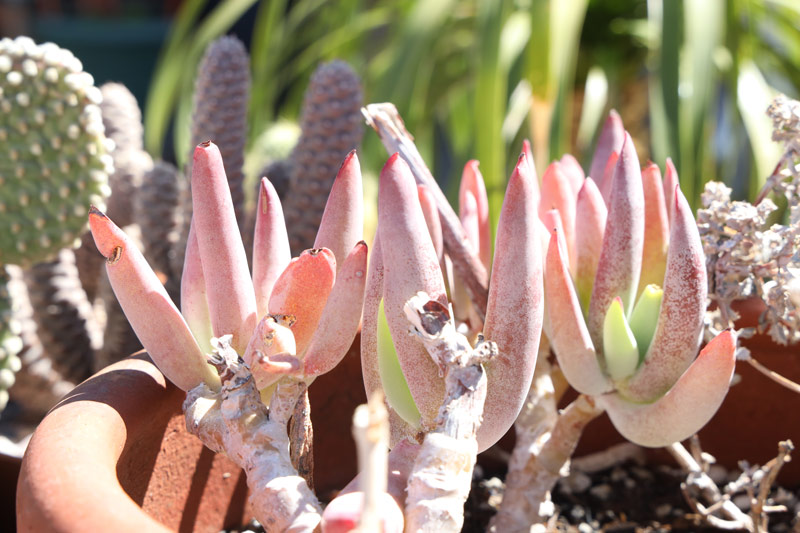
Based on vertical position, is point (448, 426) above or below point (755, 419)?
above

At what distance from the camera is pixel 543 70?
1118 millimetres

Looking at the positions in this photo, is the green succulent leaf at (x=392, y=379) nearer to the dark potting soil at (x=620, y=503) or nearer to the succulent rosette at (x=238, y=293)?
the succulent rosette at (x=238, y=293)

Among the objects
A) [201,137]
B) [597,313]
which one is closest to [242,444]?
[597,313]

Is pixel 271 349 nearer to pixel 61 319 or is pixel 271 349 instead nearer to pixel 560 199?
pixel 560 199

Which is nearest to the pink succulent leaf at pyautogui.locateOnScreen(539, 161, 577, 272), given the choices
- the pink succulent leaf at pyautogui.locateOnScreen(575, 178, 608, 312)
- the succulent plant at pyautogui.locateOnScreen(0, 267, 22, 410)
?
the pink succulent leaf at pyautogui.locateOnScreen(575, 178, 608, 312)

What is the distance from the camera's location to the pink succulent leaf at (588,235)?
1.45 ft

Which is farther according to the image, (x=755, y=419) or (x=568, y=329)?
(x=755, y=419)

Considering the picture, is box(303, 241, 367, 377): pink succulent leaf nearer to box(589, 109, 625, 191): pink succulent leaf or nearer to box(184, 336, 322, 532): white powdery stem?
box(184, 336, 322, 532): white powdery stem

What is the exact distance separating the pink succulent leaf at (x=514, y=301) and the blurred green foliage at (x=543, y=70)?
0.65 metres

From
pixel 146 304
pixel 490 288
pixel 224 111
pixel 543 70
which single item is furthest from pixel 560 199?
pixel 543 70

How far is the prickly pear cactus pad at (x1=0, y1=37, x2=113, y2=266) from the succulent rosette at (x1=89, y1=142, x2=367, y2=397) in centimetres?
23

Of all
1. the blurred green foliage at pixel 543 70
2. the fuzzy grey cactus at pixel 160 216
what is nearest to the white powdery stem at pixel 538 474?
the fuzzy grey cactus at pixel 160 216

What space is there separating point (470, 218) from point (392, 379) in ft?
0.50

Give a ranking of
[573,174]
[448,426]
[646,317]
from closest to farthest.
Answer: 1. [448,426]
2. [646,317]
3. [573,174]
